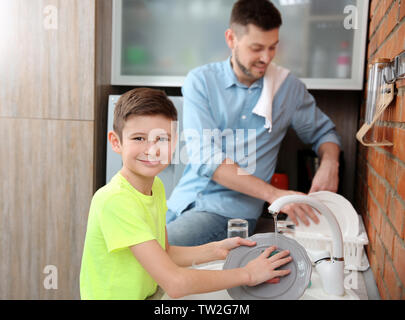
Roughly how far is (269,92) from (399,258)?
0.96m

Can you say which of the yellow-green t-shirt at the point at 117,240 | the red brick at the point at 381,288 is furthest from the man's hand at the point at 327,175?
the yellow-green t-shirt at the point at 117,240

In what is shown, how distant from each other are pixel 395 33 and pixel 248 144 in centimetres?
79

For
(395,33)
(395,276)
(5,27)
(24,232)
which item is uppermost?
(5,27)

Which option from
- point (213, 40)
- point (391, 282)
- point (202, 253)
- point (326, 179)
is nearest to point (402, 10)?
point (391, 282)

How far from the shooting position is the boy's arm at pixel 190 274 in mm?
784

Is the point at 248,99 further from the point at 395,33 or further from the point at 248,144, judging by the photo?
the point at 395,33

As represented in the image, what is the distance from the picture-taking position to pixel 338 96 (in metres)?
2.13

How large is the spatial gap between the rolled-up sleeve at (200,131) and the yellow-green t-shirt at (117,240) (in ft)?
2.23

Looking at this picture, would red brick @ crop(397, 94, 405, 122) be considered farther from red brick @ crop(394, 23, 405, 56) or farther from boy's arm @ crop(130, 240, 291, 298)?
boy's arm @ crop(130, 240, 291, 298)

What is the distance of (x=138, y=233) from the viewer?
0.80 metres

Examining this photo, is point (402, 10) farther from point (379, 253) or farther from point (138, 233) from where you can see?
point (138, 233)

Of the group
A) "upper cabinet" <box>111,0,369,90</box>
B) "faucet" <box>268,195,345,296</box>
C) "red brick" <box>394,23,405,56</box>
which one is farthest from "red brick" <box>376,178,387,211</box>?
"upper cabinet" <box>111,0,369,90</box>

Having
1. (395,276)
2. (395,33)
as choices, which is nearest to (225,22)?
(395,33)

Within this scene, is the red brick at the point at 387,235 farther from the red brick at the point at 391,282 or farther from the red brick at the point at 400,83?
the red brick at the point at 400,83
